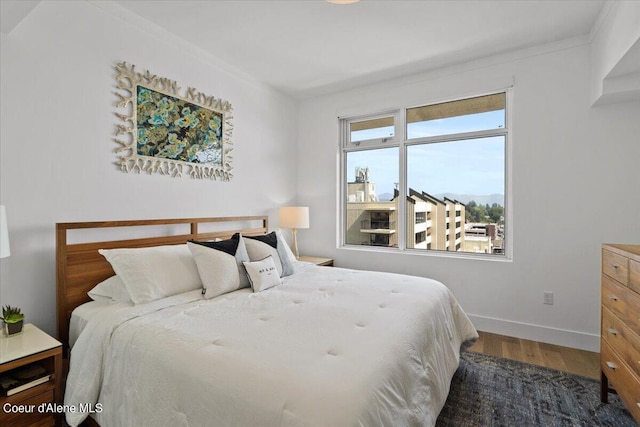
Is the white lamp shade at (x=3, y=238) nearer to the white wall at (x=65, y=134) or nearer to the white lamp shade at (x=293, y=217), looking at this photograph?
the white wall at (x=65, y=134)

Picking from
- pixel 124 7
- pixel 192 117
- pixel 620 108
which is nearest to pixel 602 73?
pixel 620 108

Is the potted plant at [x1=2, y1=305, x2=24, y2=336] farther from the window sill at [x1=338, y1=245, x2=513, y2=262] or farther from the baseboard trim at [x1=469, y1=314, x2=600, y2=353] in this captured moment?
the baseboard trim at [x1=469, y1=314, x2=600, y2=353]

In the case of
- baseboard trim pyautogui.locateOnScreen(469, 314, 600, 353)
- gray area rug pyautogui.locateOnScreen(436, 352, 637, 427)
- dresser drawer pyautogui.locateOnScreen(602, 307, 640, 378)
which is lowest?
gray area rug pyautogui.locateOnScreen(436, 352, 637, 427)

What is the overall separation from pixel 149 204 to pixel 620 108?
400 centimetres

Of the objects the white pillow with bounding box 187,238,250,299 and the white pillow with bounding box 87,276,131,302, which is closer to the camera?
the white pillow with bounding box 87,276,131,302

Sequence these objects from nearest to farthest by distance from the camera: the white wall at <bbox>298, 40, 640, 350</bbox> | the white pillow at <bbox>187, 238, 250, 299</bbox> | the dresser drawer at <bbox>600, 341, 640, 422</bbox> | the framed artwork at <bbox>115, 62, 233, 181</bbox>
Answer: the dresser drawer at <bbox>600, 341, 640, 422</bbox> → the white pillow at <bbox>187, 238, 250, 299</bbox> → the framed artwork at <bbox>115, 62, 233, 181</bbox> → the white wall at <bbox>298, 40, 640, 350</bbox>

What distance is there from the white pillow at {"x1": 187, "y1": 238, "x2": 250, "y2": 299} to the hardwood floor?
7.03 feet

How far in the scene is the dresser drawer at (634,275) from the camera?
5.35 ft

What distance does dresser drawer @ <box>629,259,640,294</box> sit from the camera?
64.2 inches

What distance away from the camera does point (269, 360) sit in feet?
4.17

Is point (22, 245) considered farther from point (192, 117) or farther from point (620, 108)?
point (620, 108)

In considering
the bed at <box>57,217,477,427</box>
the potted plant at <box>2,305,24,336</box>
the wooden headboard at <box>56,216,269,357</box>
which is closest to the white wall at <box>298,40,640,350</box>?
the bed at <box>57,217,477,427</box>

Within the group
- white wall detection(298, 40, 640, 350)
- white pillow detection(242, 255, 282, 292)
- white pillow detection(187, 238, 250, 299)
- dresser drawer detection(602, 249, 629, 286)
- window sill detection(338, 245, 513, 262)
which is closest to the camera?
dresser drawer detection(602, 249, 629, 286)

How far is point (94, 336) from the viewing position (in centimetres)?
170
